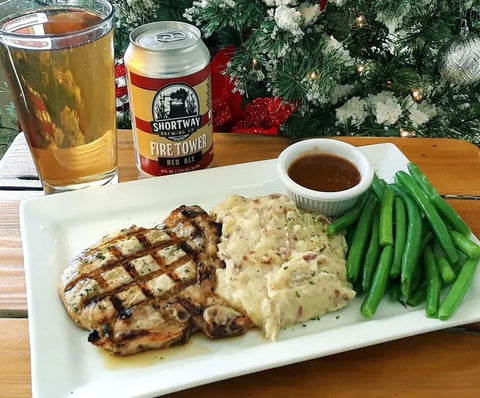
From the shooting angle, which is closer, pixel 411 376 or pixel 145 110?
pixel 411 376

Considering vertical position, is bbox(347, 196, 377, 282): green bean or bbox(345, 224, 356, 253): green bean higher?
bbox(347, 196, 377, 282): green bean

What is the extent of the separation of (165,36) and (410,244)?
893mm

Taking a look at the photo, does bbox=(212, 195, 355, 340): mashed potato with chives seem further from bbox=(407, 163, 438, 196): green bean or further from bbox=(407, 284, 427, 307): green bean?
bbox=(407, 163, 438, 196): green bean

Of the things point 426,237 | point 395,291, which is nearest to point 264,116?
point 426,237

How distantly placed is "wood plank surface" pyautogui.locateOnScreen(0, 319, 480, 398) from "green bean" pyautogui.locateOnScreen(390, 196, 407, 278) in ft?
0.55

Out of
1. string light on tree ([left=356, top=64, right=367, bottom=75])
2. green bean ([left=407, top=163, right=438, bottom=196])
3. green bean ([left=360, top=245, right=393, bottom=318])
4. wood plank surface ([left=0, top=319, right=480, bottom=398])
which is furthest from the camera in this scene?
string light on tree ([left=356, top=64, right=367, bottom=75])

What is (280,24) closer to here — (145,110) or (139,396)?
(145,110)

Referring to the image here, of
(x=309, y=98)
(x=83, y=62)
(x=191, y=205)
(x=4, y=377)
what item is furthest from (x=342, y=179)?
(x=4, y=377)

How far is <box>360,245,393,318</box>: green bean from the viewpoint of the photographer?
131 centimetres

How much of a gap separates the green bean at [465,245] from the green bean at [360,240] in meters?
0.21

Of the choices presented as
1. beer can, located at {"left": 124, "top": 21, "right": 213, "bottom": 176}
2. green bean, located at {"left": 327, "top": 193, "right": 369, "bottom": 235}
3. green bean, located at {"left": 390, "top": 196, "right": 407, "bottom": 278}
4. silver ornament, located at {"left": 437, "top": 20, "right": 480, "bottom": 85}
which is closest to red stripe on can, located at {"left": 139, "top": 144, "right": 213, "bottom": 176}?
beer can, located at {"left": 124, "top": 21, "right": 213, "bottom": 176}

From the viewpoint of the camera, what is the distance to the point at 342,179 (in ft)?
5.28

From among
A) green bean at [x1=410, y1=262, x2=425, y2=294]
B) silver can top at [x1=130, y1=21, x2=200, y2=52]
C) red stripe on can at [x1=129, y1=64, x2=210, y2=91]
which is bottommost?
green bean at [x1=410, y1=262, x2=425, y2=294]

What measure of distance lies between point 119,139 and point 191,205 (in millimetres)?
510
